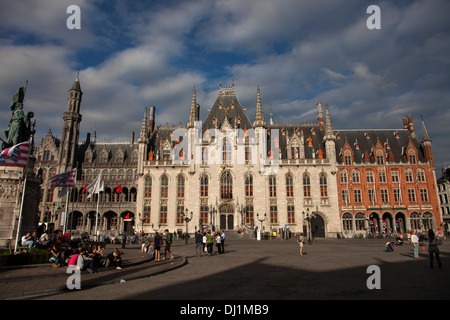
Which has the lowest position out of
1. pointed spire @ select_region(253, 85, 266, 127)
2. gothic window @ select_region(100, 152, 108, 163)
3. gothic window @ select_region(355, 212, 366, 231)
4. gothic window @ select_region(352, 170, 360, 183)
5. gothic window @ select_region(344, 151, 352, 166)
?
gothic window @ select_region(355, 212, 366, 231)

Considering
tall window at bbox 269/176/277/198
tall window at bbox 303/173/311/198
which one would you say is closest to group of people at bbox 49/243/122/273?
tall window at bbox 269/176/277/198

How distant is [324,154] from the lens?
50625mm

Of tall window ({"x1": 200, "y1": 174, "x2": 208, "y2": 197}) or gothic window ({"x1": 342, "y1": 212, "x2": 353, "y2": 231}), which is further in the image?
tall window ({"x1": 200, "y1": 174, "x2": 208, "y2": 197})

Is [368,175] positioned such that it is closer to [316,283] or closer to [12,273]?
[316,283]

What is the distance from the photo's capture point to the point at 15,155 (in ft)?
58.9

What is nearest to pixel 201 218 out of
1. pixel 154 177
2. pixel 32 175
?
pixel 154 177

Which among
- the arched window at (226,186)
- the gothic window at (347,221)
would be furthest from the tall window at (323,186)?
the arched window at (226,186)

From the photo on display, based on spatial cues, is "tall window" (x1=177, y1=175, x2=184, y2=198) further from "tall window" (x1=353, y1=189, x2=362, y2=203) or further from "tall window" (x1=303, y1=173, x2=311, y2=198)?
"tall window" (x1=353, y1=189, x2=362, y2=203)

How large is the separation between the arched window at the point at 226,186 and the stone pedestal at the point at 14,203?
3067 cm

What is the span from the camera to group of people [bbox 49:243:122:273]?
1266 cm

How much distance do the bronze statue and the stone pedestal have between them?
8.53ft

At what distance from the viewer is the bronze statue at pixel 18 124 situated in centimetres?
2172
